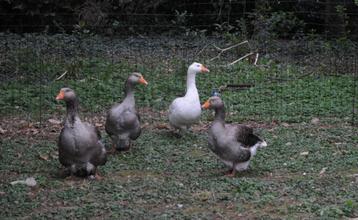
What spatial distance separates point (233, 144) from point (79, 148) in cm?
142

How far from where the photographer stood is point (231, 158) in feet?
21.7

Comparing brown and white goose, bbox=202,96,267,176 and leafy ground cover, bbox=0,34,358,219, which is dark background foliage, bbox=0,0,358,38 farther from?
brown and white goose, bbox=202,96,267,176

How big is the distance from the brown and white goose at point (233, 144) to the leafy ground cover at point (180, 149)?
0.14 m

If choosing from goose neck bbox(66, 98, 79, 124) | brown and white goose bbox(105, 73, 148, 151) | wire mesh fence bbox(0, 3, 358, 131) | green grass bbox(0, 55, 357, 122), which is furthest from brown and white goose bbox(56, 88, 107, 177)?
green grass bbox(0, 55, 357, 122)

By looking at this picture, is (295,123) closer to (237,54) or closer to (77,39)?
(237,54)

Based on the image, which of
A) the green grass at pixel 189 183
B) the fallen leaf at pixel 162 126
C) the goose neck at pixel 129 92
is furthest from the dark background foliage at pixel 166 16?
the goose neck at pixel 129 92

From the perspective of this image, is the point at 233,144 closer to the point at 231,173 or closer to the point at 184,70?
the point at 231,173

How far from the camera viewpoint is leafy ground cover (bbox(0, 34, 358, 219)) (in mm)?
5691

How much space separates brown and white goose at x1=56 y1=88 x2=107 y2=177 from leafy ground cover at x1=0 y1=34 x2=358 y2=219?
0.46 ft

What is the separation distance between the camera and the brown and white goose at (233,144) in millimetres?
6609

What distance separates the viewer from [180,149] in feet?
25.4

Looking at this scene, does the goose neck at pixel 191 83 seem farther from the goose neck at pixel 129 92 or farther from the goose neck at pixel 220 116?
the goose neck at pixel 220 116

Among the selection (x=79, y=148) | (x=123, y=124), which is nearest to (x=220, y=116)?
(x=123, y=124)

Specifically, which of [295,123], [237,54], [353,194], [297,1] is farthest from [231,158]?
[297,1]
